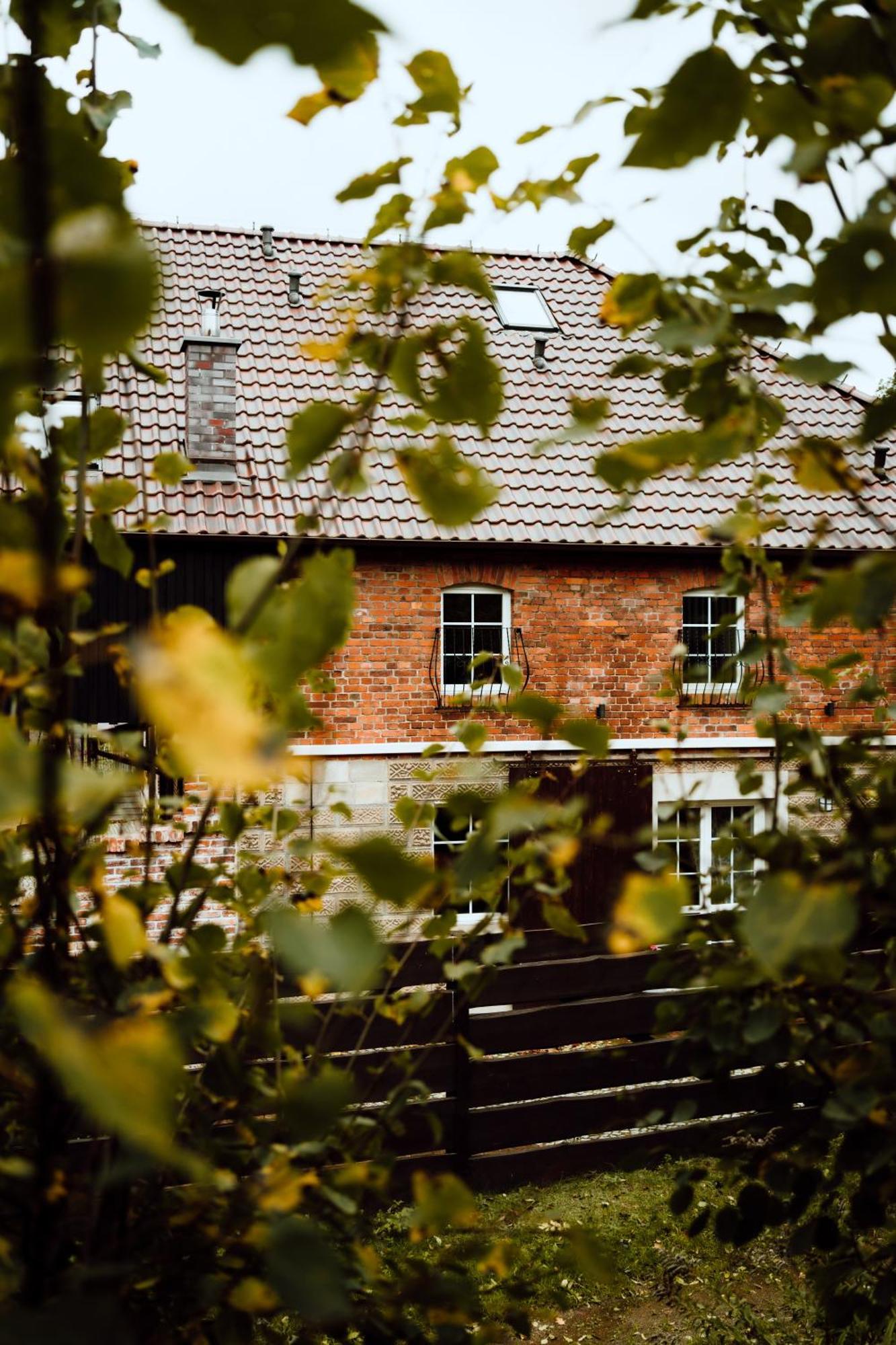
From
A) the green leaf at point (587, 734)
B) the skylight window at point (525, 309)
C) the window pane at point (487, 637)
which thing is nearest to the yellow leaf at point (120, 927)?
the green leaf at point (587, 734)

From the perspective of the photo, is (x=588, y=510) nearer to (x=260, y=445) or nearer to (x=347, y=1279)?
(x=260, y=445)

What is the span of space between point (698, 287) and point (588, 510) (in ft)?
27.7

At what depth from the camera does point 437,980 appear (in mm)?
4238

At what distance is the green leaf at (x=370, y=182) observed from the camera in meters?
0.84

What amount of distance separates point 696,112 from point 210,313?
9166 mm

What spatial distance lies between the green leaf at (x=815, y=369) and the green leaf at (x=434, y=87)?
0.36 m

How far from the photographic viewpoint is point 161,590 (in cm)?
823

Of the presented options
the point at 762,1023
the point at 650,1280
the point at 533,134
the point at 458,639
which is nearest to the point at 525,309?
the point at 458,639

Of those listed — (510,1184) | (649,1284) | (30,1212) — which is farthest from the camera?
(510,1184)

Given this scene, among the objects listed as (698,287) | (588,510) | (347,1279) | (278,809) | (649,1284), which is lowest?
(649,1284)

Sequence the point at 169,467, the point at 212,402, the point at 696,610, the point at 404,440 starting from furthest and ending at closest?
the point at 696,610
the point at 212,402
the point at 404,440
the point at 169,467

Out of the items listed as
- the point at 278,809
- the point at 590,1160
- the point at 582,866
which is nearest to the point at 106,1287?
the point at 278,809

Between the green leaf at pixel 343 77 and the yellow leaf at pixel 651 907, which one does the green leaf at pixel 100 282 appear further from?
the yellow leaf at pixel 651 907

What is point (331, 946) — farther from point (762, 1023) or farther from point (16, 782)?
point (762, 1023)
